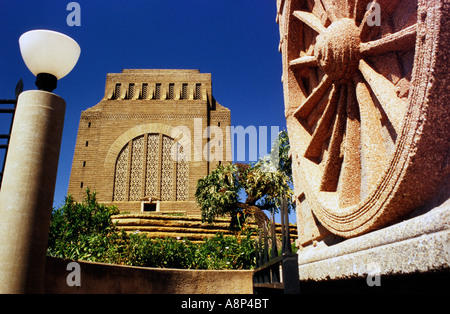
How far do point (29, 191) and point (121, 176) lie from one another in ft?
91.8

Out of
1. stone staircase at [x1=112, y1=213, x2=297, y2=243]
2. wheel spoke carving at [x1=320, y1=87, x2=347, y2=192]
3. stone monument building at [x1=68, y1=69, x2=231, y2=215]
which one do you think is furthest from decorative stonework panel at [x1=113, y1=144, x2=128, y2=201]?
wheel spoke carving at [x1=320, y1=87, x2=347, y2=192]

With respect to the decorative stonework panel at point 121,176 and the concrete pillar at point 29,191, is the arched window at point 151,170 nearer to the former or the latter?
the decorative stonework panel at point 121,176

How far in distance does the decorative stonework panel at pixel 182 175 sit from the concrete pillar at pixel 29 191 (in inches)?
1031

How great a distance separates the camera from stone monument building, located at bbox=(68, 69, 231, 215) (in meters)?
28.2

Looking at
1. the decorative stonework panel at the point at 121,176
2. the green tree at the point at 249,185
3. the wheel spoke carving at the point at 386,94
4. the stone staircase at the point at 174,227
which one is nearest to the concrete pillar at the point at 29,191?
the wheel spoke carving at the point at 386,94

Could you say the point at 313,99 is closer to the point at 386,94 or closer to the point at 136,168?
the point at 386,94

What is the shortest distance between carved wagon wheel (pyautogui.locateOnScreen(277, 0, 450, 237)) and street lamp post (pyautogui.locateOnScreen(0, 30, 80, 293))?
68.3 inches

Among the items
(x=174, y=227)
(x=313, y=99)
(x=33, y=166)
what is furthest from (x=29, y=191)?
(x=174, y=227)

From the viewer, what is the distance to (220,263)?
7.66 metres

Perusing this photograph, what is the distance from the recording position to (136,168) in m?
29.0

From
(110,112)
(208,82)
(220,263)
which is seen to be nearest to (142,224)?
(220,263)

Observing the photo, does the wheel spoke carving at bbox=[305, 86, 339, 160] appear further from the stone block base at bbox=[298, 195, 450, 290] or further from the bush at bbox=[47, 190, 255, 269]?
the bush at bbox=[47, 190, 255, 269]

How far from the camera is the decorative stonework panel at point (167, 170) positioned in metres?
28.2
